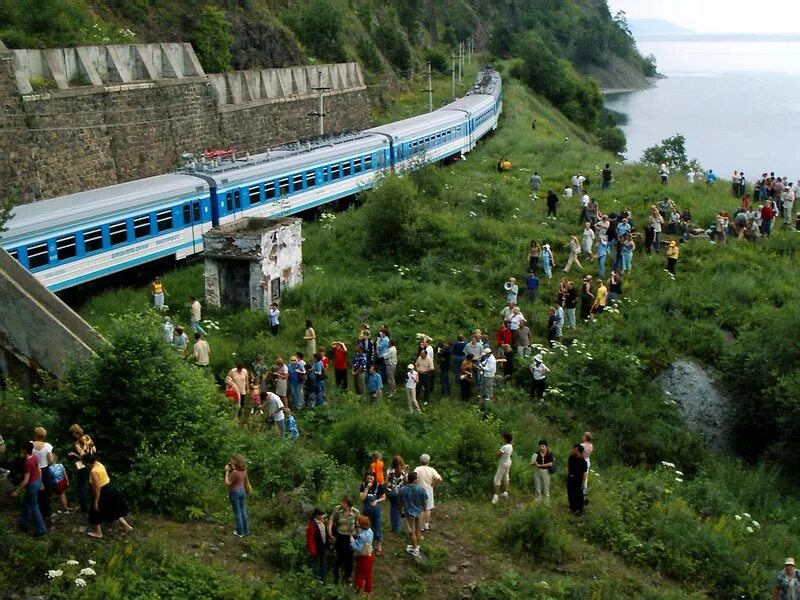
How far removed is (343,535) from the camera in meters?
10.6

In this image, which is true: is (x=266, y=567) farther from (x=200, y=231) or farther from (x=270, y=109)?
(x=270, y=109)

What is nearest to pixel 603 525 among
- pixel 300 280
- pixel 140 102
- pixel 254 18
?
pixel 300 280

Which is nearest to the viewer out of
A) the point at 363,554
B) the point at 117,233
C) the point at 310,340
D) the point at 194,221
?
the point at 363,554

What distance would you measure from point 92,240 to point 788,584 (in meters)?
15.7

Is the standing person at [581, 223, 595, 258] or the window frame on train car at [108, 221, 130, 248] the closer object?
the window frame on train car at [108, 221, 130, 248]

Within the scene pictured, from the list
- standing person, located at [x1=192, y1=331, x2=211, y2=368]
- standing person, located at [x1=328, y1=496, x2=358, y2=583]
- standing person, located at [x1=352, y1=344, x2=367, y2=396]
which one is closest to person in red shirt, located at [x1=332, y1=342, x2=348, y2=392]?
standing person, located at [x1=352, y1=344, x2=367, y2=396]

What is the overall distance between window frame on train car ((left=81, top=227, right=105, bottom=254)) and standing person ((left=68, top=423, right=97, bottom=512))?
34.6ft

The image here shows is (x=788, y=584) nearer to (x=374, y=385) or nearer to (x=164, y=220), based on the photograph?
(x=374, y=385)

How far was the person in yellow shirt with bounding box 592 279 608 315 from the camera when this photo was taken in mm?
21125

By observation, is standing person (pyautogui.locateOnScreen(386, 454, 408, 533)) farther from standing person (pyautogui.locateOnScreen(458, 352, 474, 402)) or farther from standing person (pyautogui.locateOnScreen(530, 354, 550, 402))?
standing person (pyautogui.locateOnScreen(530, 354, 550, 402))

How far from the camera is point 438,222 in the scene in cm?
2658

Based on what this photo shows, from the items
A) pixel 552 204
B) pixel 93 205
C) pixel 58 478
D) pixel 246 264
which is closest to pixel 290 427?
pixel 58 478

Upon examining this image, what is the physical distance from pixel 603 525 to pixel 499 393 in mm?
5235

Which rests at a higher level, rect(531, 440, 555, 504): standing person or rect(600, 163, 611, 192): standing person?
rect(600, 163, 611, 192): standing person
